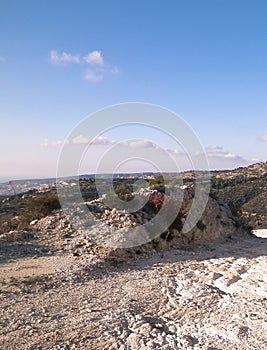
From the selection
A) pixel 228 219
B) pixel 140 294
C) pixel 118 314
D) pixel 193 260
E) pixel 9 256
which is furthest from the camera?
pixel 228 219

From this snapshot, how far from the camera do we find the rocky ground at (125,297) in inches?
204

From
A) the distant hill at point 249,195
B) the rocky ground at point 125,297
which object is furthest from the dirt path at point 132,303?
the distant hill at point 249,195

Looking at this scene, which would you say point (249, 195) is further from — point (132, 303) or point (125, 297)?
point (132, 303)

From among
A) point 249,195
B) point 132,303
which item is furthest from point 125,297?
point 249,195

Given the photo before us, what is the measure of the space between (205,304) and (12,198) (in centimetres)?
2771

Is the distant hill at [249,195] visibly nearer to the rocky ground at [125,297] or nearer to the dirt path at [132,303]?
the rocky ground at [125,297]

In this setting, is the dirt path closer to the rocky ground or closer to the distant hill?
the rocky ground

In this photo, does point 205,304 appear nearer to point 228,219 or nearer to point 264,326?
point 264,326

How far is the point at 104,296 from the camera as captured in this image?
22.8ft

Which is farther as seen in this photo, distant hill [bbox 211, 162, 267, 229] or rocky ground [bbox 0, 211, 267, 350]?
distant hill [bbox 211, 162, 267, 229]

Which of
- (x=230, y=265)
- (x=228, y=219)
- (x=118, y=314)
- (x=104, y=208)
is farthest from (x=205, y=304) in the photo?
(x=228, y=219)

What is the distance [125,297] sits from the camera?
6941 mm

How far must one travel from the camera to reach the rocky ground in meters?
5.19

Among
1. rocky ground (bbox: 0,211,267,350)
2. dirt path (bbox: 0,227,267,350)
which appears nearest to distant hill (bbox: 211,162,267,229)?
rocky ground (bbox: 0,211,267,350)
